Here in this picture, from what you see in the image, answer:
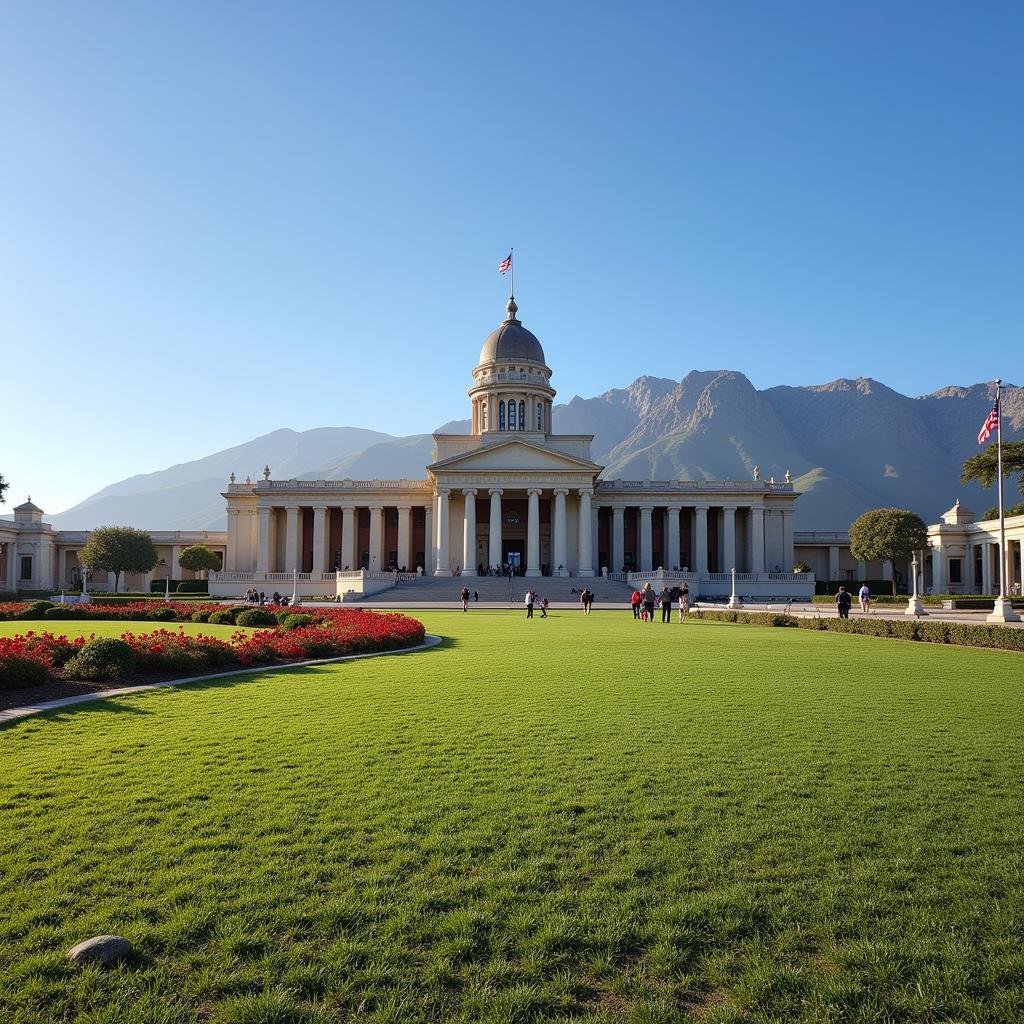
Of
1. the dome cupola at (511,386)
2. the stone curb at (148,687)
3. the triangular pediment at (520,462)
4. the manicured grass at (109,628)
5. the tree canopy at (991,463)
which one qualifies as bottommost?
the manicured grass at (109,628)

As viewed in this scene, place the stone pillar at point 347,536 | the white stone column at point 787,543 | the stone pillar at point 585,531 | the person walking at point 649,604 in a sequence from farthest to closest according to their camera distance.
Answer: the white stone column at point 787,543
the stone pillar at point 347,536
the stone pillar at point 585,531
the person walking at point 649,604

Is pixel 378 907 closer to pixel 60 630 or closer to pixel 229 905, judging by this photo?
pixel 229 905

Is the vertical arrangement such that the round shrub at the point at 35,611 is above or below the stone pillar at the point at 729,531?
below

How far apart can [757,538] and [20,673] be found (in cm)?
7360

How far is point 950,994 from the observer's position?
4.45 m

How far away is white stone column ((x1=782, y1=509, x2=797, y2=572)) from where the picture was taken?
8212 cm

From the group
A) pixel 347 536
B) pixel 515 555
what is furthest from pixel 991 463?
pixel 347 536

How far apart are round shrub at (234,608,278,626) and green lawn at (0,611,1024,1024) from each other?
20.2 meters

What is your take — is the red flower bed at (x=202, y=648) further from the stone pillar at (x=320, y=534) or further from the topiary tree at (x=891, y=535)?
the stone pillar at (x=320, y=534)

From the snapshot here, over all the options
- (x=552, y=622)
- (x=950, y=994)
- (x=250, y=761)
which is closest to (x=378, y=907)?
(x=950, y=994)

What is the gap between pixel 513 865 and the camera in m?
6.08

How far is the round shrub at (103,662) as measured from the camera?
1540 centimetres

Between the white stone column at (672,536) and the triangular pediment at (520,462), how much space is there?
11.0 metres

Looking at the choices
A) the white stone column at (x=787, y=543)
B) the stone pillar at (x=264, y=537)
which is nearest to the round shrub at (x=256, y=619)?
the stone pillar at (x=264, y=537)
